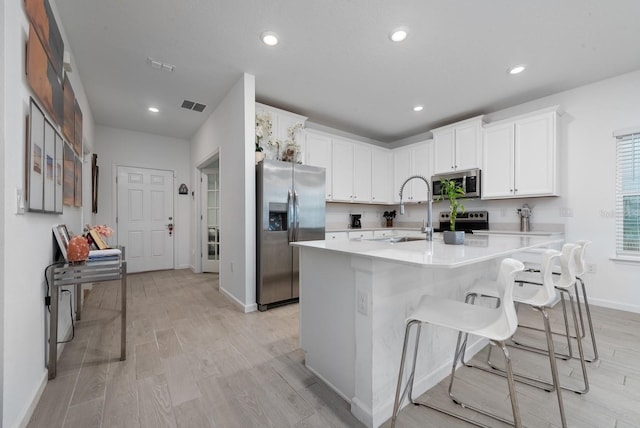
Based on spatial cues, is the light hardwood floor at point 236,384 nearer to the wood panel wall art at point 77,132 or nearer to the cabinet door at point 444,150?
the wood panel wall art at point 77,132

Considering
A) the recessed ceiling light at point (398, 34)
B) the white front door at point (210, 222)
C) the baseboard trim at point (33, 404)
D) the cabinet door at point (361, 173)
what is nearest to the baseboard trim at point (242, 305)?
the baseboard trim at point (33, 404)

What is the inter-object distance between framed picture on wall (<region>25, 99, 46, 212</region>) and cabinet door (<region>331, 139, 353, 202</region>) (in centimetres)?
348

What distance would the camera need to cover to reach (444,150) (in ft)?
14.5

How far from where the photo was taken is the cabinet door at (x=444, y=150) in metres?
4.32

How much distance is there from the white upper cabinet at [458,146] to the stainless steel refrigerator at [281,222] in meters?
2.35

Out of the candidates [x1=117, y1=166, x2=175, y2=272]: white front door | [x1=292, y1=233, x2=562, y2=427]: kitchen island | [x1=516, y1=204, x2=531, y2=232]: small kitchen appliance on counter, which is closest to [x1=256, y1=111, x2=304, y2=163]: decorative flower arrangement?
[x1=292, y1=233, x2=562, y2=427]: kitchen island

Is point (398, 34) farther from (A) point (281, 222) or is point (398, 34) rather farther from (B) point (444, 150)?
(B) point (444, 150)

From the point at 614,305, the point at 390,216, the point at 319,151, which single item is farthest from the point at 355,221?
the point at 614,305

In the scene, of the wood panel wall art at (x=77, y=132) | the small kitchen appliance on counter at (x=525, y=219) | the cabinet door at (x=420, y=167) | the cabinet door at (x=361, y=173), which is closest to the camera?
the wood panel wall art at (x=77, y=132)

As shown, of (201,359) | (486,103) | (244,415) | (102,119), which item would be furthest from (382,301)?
(102,119)

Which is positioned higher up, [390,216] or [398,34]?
[398,34]

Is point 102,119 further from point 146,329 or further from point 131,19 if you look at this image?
point 146,329

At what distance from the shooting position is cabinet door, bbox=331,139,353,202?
453 cm

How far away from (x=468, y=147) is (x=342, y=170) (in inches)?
79.2
